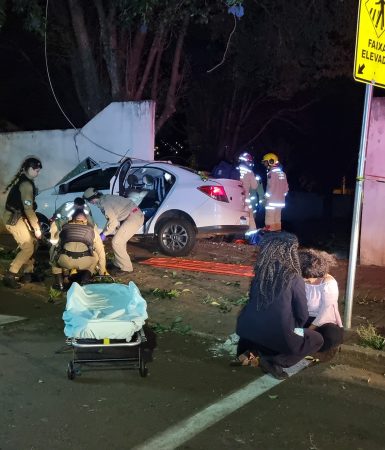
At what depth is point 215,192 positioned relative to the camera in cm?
1032

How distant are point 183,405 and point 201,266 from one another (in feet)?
16.2

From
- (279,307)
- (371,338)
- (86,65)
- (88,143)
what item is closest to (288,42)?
(86,65)

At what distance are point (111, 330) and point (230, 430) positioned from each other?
131 cm

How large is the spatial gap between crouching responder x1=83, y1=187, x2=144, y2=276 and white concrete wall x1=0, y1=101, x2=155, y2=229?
3.57 meters

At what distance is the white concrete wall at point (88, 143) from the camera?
1220 cm

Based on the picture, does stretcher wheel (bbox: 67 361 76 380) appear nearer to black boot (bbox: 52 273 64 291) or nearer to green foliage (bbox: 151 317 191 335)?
green foliage (bbox: 151 317 191 335)

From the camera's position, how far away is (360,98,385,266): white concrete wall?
908 centimetres

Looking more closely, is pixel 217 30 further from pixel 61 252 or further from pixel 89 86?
pixel 61 252

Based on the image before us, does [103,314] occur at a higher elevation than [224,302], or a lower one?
higher

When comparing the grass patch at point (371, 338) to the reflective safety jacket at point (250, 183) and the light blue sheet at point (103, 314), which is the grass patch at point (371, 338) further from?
the reflective safety jacket at point (250, 183)

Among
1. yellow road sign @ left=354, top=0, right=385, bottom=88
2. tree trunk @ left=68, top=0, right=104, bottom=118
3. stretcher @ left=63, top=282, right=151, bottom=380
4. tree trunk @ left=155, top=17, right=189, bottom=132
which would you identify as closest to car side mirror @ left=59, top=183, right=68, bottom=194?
tree trunk @ left=68, top=0, right=104, bottom=118

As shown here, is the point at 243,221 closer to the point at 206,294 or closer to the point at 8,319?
the point at 206,294

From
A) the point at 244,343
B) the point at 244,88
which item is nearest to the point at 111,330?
the point at 244,343

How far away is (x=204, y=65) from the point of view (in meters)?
21.8
